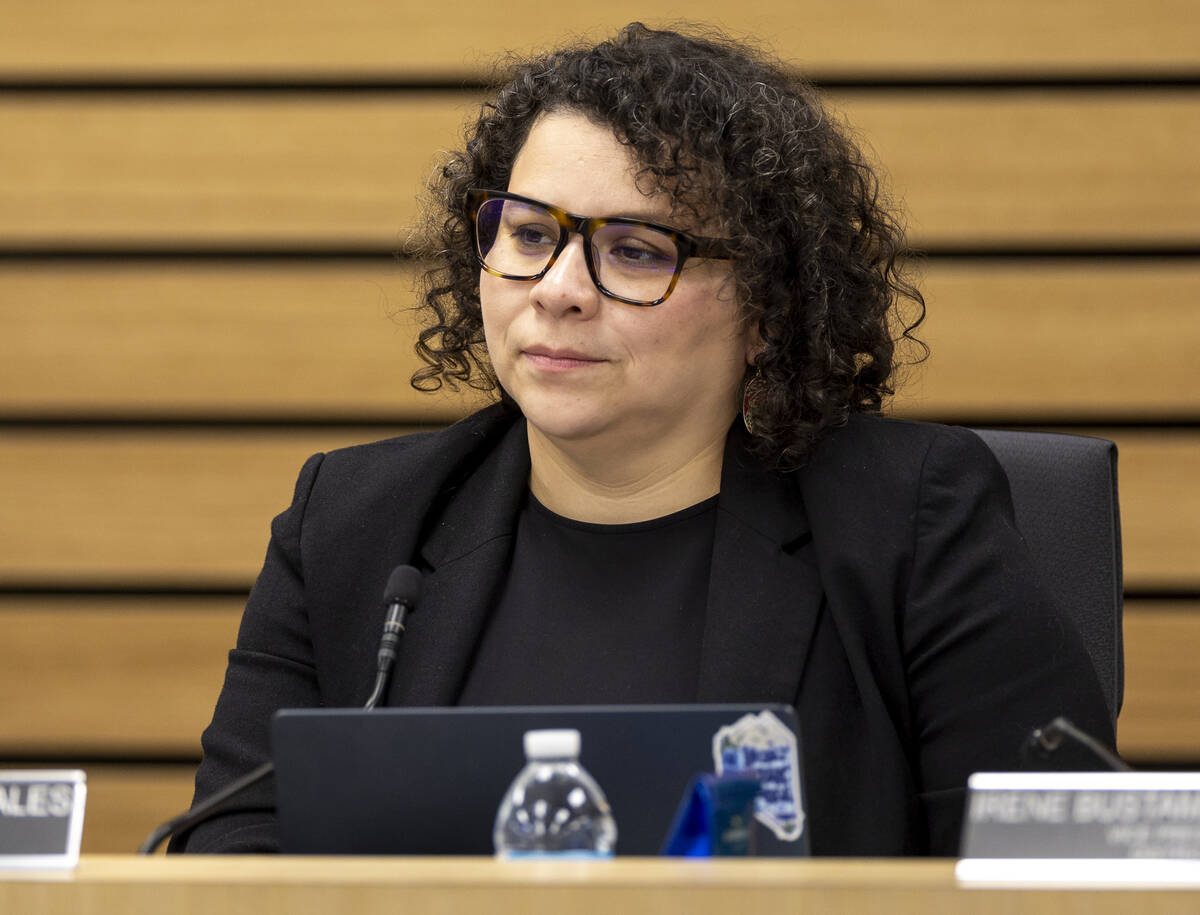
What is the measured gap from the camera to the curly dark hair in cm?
146

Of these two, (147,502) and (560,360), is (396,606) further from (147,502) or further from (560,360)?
(147,502)

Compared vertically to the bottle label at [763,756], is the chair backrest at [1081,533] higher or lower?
higher

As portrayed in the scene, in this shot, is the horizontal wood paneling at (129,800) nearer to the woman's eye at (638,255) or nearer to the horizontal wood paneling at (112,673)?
the horizontal wood paneling at (112,673)

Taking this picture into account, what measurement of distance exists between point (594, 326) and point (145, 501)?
4.75ft

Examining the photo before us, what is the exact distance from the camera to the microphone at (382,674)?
985 mm

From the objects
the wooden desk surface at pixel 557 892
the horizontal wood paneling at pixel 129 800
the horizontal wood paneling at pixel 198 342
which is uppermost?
the horizontal wood paneling at pixel 198 342

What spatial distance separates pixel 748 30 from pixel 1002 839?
202 cm

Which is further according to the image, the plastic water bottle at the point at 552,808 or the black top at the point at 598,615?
the black top at the point at 598,615

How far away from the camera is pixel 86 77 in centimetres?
252

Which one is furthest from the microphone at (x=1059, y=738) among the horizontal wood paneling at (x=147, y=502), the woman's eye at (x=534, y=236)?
the horizontal wood paneling at (x=147, y=502)

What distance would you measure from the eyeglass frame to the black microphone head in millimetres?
363

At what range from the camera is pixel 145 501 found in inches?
99.2

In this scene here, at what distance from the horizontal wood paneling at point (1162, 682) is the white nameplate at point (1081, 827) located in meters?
1.85

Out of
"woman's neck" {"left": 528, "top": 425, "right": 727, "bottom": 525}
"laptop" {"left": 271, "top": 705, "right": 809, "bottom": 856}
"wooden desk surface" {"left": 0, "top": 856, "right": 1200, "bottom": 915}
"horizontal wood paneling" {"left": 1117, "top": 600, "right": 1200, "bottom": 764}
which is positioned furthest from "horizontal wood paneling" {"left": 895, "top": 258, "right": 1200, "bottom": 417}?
"wooden desk surface" {"left": 0, "top": 856, "right": 1200, "bottom": 915}
